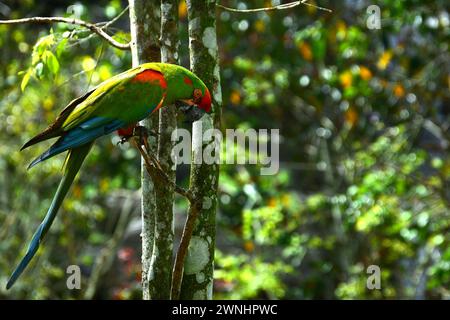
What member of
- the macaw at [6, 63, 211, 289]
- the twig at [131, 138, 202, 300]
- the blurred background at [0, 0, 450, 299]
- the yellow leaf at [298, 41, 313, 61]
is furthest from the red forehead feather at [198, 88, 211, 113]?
the yellow leaf at [298, 41, 313, 61]

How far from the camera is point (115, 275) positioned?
21.9ft

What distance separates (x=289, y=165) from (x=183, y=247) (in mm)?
4445

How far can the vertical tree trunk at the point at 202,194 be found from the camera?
95.8 inches

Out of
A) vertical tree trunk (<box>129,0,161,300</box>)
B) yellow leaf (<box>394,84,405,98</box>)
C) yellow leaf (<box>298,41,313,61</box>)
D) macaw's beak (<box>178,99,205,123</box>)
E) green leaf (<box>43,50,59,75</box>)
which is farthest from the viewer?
yellow leaf (<box>298,41,313,61</box>)

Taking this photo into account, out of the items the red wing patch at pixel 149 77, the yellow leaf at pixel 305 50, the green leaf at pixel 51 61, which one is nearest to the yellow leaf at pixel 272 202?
the yellow leaf at pixel 305 50

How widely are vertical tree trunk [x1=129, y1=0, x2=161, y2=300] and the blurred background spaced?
2.46 metres

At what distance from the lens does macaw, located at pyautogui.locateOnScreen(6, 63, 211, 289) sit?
91.1 inches

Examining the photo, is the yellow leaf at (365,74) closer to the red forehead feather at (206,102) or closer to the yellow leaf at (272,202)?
the yellow leaf at (272,202)

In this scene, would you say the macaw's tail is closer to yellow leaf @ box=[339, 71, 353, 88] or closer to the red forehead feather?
the red forehead feather

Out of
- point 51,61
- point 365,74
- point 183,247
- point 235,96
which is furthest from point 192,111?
point 235,96

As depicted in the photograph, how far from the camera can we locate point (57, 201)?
2.22 metres

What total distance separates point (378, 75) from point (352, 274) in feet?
6.01

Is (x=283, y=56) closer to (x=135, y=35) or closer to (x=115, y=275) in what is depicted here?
(x=115, y=275)

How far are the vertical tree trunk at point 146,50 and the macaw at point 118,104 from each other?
0.25 meters
